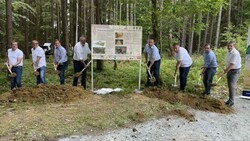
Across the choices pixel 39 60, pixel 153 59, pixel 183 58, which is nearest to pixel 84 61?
pixel 39 60

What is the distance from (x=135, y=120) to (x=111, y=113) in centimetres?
67

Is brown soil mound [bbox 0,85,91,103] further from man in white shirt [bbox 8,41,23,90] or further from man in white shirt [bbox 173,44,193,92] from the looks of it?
man in white shirt [bbox 173,44,193,92]

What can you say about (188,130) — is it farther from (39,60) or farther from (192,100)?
(39,60)

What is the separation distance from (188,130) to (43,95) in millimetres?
4399

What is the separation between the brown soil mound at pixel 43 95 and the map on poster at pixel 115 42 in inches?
78.8

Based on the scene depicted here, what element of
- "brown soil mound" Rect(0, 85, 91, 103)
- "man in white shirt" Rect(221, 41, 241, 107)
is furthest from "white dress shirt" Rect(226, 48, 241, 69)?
"brown soil mound" Rect(0, 85, 91, 103)

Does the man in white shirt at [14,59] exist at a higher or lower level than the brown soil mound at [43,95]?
higher

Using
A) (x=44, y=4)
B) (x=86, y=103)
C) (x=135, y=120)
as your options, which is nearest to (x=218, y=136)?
(x=135, y=120)

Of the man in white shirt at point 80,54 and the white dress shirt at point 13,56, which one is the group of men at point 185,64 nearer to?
the man in white shirt at point 80,54

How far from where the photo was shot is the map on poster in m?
10.8

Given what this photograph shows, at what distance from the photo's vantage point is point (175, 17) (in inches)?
486

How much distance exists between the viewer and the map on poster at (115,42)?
10766 millimetres

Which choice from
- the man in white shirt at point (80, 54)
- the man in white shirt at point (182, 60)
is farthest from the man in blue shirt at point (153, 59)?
the man in white shirt at point (80, 54)

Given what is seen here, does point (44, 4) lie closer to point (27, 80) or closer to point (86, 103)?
point (27, 80)
